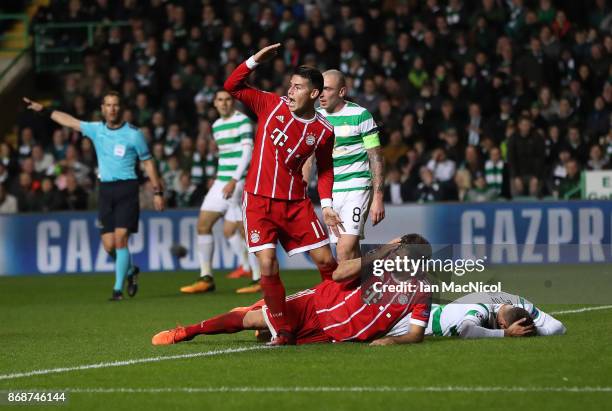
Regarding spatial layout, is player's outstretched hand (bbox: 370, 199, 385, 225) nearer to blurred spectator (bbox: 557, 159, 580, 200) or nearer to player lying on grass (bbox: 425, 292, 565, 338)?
player lying on grass (bbox: 425, 292, 565, 338)

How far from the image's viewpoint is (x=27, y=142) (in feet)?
80.5

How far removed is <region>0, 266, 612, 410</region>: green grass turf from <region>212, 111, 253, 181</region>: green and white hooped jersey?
4.18 metres

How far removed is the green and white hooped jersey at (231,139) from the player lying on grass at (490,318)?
6621 mm

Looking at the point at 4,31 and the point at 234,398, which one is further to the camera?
the point at 4,31

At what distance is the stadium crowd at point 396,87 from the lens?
838 inches

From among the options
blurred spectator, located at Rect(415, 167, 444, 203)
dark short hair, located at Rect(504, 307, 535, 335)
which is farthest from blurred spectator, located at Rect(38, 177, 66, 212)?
dark short hair, located at Rect(504, 307, 535, 335)

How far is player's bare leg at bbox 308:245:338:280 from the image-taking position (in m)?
10.1

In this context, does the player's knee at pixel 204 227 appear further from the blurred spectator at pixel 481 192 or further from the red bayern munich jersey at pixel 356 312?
the red bayern munich jersey at pixel 356 312

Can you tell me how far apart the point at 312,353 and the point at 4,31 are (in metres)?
21.8

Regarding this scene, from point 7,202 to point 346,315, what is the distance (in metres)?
13.7

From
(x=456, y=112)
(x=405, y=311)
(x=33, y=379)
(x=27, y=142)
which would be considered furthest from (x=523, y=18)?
(x=33, y=379)

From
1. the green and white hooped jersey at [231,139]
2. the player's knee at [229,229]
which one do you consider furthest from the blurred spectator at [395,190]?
the green and white hooped jersey at [231,139]

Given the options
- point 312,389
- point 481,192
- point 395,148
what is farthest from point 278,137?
point 395,148

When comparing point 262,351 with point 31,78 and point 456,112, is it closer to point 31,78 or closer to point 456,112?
point 456,112
